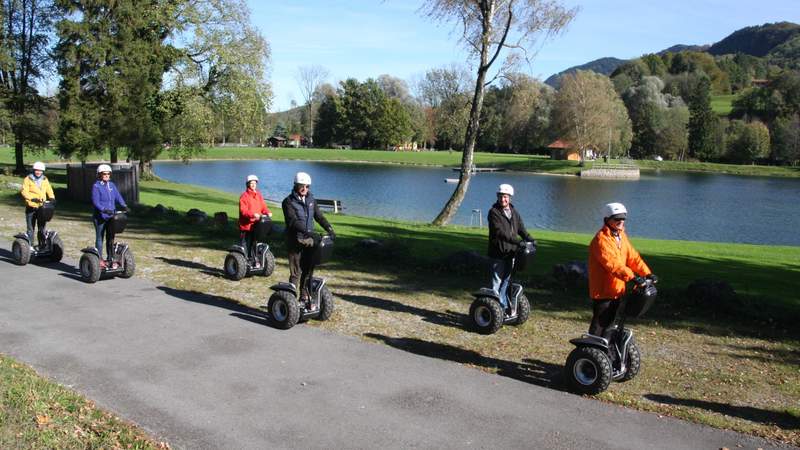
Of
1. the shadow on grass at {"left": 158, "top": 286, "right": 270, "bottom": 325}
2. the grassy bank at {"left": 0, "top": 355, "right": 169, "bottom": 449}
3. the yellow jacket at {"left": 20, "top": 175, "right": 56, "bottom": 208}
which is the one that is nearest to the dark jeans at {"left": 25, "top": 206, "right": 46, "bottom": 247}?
the yellow jacket at {"left": 20, "top": 175, "right": 56, "bottom": 208}

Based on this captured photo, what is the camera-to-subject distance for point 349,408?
6.30m

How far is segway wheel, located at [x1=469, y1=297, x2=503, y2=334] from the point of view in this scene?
8953 mm

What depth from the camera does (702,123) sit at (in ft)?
350

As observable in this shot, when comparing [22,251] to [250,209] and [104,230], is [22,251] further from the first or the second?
[250,209]

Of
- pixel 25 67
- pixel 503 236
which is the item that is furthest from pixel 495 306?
pixel 25 67

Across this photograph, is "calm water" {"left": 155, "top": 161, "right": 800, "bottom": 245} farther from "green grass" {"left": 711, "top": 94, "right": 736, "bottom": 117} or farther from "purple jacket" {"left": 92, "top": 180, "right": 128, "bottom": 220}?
"green grass" {"left": 711, "top": 94, "right": 736, "bottom": 117}

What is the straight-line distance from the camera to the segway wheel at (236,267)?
39.7 feet

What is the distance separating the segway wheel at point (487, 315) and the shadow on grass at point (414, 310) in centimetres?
42

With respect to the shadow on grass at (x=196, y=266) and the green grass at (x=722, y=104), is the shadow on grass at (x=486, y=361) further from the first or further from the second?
the green grass at (x=722, y=104)

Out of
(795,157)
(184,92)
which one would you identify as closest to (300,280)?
(184,92)

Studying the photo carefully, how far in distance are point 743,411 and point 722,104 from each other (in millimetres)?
164960

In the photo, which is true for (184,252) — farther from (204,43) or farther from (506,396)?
(204,43)

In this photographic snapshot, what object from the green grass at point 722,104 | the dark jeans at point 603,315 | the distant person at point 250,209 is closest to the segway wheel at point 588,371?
the dark jeans at point 603,315

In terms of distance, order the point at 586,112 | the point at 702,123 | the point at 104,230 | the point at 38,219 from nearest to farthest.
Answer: the point at 104,230 < the point at 38,219 < the point at 586,112 < the point at 702,123
